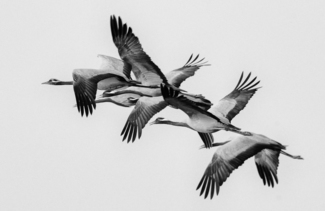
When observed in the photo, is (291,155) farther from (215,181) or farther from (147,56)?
(147,56)

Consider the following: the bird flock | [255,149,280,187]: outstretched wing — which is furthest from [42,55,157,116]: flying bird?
[255,149,280,187]: outstretched wing

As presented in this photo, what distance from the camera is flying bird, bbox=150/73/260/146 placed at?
1053 inches

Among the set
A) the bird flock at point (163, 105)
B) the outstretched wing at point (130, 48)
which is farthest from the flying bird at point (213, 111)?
the outstretched wing at point (130, 48)

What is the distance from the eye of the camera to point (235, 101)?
103ft

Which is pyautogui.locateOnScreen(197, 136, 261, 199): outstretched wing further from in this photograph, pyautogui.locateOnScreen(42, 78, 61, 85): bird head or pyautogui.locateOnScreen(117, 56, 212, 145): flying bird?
pyautogui.locateOnScreen(42, 78, 61, 85): bird head

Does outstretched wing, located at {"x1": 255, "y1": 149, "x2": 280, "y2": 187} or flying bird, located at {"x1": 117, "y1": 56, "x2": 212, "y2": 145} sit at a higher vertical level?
flying bird, located at {"x1": 117, "y1": 56, "x2": 212, "y2": 145}

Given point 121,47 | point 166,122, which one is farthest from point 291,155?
point 121,47

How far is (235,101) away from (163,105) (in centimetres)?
221

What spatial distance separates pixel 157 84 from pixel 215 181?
131 inches

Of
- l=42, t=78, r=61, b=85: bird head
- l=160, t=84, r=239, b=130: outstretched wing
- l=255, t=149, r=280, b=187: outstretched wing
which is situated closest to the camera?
l=160, t=84, r=239, b=130: outstretched wing

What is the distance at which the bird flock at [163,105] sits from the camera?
28.9m

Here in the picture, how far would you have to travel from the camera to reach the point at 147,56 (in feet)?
96.6

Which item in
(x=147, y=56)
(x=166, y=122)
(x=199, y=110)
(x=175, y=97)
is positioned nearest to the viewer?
(x=175, y=97)

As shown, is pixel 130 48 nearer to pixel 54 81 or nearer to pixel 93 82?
pixel 93 82
